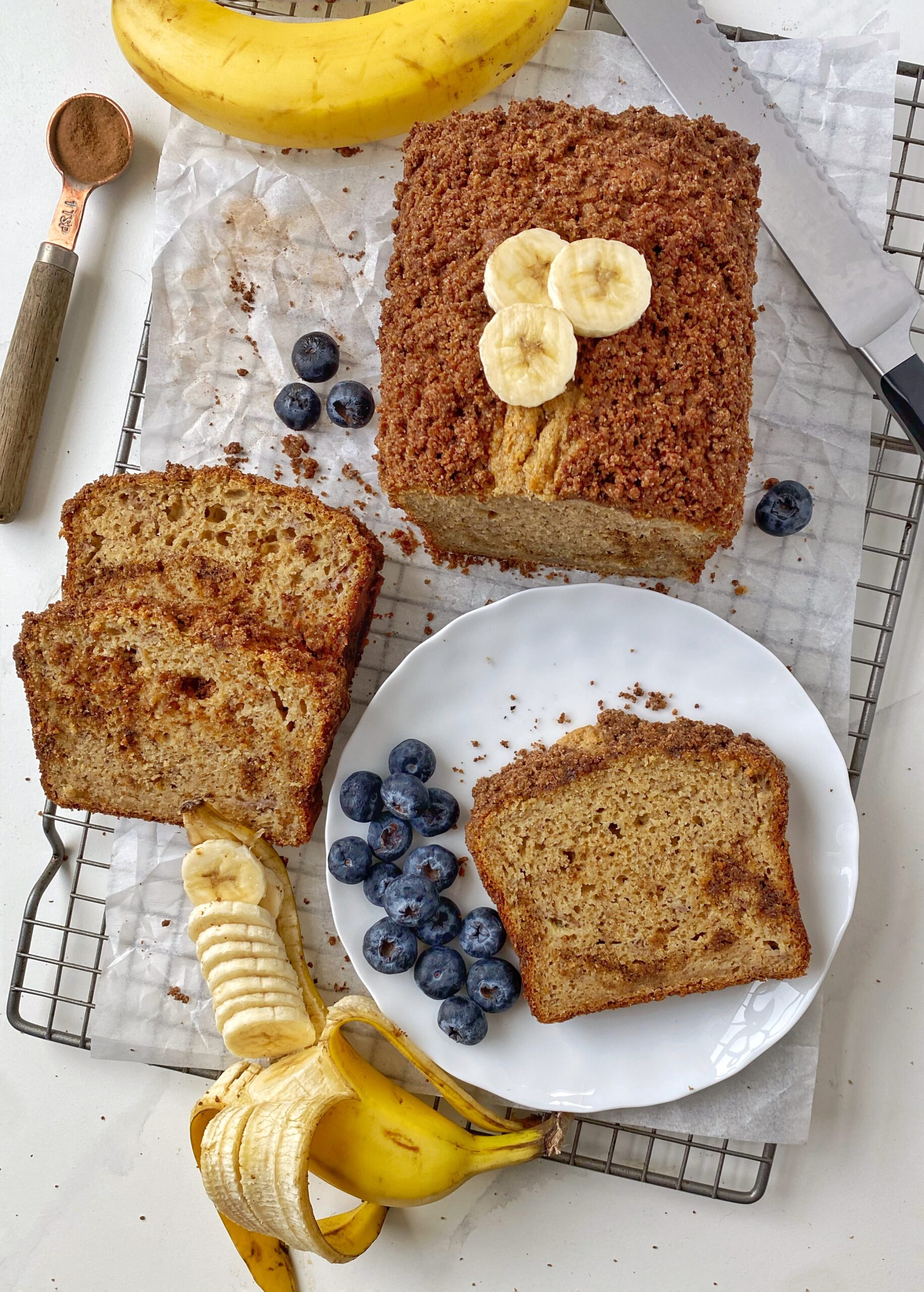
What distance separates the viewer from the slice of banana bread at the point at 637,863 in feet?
8.77

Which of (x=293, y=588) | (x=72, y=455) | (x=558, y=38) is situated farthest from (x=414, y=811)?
(x=558, y=38)

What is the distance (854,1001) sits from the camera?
297cm

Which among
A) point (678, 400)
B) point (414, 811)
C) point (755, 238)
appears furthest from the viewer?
point (414, 811)

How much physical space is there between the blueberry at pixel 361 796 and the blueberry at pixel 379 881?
6.1 inches

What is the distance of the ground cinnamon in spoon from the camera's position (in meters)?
3.09

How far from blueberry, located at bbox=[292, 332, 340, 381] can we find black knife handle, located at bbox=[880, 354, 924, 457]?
1.62 metres

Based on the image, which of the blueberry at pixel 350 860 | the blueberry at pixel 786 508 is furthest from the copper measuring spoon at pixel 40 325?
the blueberry at pixel 786 508

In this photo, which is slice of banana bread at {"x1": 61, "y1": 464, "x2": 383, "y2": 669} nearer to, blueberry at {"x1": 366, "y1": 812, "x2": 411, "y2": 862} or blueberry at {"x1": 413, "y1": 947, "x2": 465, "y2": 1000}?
blueberry at {"x1": 366, "y1": 812, "x2": 411, "y2": 862}

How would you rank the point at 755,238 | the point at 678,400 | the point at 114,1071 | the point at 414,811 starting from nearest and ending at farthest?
the point at 678,400 → the point at 755,238 → the point at 414,811 → the point at 114,1071

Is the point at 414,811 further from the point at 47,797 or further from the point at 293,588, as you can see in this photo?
the point at 47,797

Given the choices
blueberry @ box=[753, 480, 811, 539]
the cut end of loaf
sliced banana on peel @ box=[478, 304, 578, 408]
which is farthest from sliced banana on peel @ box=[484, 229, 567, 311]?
blueberry @ box=[753, 480, 811, 539]

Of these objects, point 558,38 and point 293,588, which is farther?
point 558,38

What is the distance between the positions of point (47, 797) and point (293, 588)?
102 cm

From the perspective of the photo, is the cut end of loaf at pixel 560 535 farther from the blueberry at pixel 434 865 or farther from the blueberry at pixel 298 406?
the blueberry at pixel 434 865
